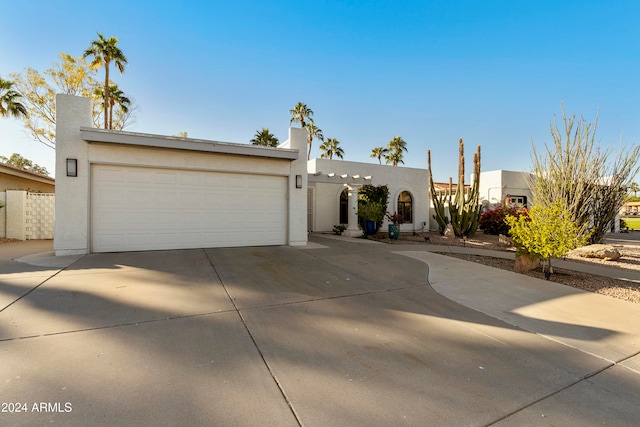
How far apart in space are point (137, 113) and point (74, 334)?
2287 cm

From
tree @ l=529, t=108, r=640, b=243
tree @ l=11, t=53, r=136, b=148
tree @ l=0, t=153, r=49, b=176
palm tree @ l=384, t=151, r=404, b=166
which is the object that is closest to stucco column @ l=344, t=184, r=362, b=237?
tree @ l=529, t=108, r=640, b=243

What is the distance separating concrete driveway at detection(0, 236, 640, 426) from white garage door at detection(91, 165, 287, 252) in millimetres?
2512

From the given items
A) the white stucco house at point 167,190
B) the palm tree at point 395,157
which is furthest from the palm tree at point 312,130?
the white stucco house at point 167,190

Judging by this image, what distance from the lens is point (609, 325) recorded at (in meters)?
3.64

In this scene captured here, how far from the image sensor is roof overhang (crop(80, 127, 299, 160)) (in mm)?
6984

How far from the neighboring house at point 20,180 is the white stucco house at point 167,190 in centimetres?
769

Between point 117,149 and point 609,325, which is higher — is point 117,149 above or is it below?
above

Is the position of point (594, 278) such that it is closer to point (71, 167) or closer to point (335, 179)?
point (335, 179)

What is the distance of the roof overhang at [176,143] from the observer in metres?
6.98

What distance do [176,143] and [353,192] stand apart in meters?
7.89

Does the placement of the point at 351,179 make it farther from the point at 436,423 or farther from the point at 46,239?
the point at 46,239

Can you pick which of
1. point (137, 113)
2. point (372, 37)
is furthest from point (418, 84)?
point (137, 113)

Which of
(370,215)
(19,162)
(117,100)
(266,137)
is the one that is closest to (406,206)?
(370,215)

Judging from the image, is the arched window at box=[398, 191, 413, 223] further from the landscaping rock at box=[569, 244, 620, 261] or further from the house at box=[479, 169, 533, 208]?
the landscaping rock at box=[569, 244, 620, 261]
